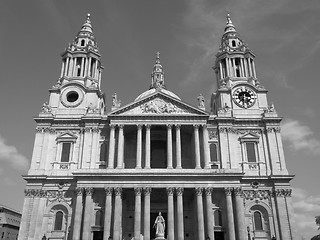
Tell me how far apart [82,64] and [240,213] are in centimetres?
2842

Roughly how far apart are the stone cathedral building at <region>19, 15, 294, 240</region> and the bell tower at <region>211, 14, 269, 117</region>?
146 millimetres

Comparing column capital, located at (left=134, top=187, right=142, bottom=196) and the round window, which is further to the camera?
the round window

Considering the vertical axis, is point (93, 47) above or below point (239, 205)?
above

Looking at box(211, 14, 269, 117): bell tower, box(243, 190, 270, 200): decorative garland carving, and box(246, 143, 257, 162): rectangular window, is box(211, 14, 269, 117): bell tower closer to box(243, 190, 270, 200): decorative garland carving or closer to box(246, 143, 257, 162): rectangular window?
box(246, 143, 257, 162): rectangular window

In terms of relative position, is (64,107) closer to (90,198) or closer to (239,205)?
(90,198)

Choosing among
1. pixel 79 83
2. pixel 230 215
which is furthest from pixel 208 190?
pixel 79 83

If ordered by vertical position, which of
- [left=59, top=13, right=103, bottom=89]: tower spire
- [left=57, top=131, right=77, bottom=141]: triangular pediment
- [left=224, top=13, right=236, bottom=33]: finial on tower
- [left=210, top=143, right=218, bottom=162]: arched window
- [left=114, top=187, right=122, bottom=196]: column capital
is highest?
[left=224, top=13, right=236, bottom=33]: finial on tower

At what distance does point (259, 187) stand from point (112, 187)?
1648 centimetres

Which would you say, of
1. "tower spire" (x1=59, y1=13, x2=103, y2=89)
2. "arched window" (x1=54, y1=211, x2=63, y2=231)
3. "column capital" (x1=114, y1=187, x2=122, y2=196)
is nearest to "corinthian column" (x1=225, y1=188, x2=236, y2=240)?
"column capital" (x1=114, y1=187, x2=122, y2=196)

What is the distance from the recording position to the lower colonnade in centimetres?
3338

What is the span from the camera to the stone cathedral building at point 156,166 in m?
35.0

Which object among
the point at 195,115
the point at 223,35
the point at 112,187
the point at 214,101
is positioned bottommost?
the point at 112,187

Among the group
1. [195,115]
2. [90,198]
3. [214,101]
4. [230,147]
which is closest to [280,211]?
[230,147]

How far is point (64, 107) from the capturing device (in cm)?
4344
